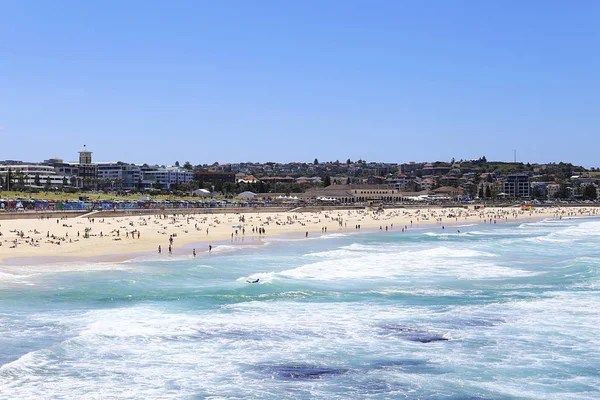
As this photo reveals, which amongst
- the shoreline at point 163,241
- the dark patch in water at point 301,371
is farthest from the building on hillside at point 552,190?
the dark patch in water at point 301,371

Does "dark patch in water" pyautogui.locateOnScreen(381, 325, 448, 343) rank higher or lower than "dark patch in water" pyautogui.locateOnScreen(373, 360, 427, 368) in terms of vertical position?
higher

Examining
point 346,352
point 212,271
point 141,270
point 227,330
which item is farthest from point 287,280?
point 346,352

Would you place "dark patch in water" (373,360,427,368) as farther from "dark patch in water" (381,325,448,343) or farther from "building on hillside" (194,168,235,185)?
"building on hillside" (194,168,235,185)

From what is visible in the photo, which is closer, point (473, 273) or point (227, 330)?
point (227, 330)

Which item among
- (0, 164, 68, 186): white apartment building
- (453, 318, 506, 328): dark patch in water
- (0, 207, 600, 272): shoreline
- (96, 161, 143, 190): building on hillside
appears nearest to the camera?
(453, 318, 506, 328): dark patch in water

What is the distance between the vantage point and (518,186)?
186 m

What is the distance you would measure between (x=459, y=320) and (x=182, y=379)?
28.9ft

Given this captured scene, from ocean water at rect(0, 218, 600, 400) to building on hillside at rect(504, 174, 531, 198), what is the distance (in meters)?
159

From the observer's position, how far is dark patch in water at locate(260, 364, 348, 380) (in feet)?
48.4

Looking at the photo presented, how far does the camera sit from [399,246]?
45750 mm

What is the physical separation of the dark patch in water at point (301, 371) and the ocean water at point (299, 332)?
6 centimetres

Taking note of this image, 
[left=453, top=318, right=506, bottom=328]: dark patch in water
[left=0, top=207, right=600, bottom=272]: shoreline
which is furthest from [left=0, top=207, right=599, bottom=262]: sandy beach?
[left=453, top=318, right=506, bottom=328]: dark patch in water

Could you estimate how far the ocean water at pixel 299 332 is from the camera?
14.2 metres

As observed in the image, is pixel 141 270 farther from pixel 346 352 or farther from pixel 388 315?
pixel 346 352
